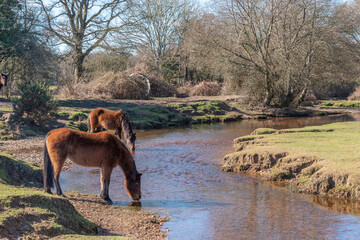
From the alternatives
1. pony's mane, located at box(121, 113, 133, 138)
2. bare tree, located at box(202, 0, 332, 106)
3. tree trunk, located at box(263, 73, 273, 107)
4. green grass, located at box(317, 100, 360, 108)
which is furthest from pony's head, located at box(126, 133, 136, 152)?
green grass, located at box(317, 100, 360, 108)

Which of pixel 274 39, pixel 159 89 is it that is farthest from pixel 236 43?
pixel 159 89

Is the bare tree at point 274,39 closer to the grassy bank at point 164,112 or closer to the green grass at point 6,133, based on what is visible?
the grassy bank at point 164,112

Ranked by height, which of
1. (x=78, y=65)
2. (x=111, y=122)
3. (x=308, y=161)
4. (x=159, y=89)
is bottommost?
(x=308, y=161)

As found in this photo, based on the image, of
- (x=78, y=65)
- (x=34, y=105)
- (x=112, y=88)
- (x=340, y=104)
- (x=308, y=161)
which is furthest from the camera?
(x=340, y=104)

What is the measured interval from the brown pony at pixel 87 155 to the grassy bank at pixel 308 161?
3907 millimetres

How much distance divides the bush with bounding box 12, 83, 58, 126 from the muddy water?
590 centimetres

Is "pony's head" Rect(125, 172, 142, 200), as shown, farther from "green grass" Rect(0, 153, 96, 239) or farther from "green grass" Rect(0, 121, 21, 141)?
"green grass" Rect(0, 121, 21, 141)

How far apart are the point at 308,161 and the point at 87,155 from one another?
5589mm

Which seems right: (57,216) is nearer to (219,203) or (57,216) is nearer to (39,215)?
(39,215)

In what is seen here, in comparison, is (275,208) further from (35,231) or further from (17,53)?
(17,53)

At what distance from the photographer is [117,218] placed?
22.6 feet

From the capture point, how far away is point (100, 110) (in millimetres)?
14469

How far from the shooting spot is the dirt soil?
20.4 feet

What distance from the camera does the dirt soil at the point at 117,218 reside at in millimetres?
6227
